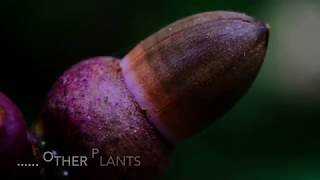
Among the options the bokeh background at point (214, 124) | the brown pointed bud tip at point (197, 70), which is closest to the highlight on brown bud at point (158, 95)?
the brown pointed bud tip at point (197, 70)

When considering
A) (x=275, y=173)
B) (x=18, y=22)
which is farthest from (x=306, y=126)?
(x=18, y=22)

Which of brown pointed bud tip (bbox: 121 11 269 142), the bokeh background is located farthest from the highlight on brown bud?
the bokeh background

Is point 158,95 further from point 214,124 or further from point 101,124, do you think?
point 214,124

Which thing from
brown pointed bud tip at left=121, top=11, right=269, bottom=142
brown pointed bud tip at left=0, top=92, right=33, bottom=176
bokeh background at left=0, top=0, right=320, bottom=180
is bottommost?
brown pointed bud tip at left=0, top=92, right=33, bottom=176

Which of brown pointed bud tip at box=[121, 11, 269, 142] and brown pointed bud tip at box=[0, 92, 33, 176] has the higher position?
brown pointed bud tip at box=[121, 11, 269, 142]

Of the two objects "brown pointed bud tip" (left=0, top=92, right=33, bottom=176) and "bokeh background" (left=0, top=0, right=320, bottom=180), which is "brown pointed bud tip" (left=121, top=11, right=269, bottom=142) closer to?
"brown pointed bud tip" (left=0, top=92, right=33, bottom=176)

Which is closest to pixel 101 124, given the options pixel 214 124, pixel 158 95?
pixel 158 95

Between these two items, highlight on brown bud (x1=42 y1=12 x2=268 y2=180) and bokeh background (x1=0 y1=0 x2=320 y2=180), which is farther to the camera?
bokeh background (x1=0 y1=0 x2=320 y2=180)
